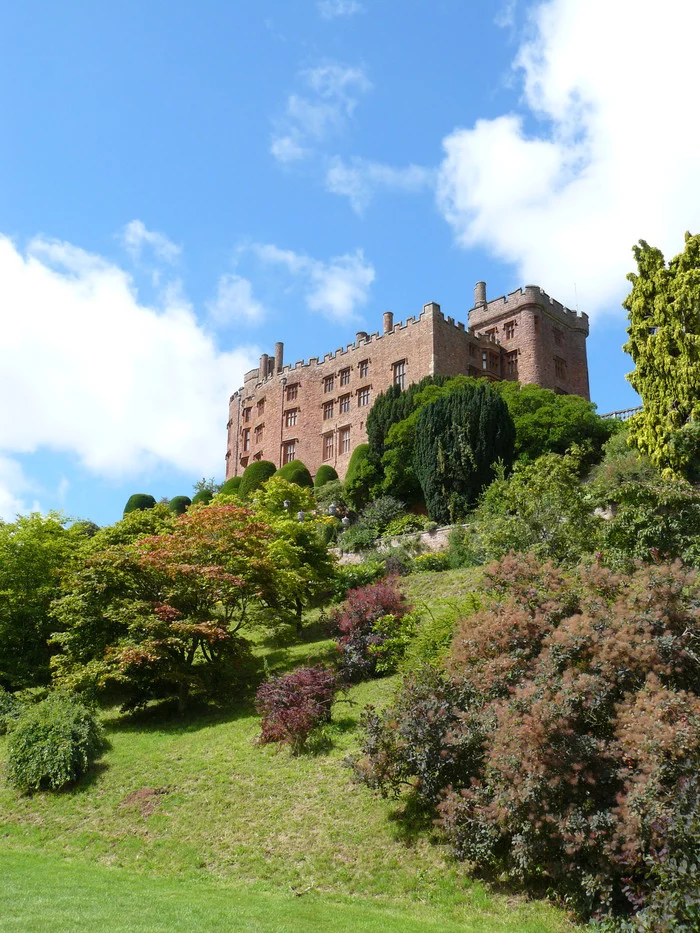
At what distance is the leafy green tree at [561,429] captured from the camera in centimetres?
3347

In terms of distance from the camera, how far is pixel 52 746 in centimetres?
1513

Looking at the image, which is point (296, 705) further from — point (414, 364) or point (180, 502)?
point (180, 502)

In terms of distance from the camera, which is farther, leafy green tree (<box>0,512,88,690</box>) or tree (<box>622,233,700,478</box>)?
leafy green tree (<box>0,512,88,690</box>)

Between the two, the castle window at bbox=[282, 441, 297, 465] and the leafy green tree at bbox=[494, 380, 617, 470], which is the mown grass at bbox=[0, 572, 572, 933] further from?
the castle window at bbox=[282, 441, 297, 465]

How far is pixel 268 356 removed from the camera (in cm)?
5788

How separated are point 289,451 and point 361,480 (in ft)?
45.4

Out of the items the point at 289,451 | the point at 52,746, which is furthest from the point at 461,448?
the point at 289,451

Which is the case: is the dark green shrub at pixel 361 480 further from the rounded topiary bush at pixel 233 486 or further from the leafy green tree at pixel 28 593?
the leafy green tree at pixel 28 593

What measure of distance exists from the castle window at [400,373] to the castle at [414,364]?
33mm

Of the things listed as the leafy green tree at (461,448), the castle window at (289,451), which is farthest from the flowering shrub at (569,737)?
the castle window at (289,451)

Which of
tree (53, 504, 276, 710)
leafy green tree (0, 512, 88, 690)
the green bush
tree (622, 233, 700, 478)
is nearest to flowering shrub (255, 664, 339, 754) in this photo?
tree (53, 504, 276, 710)

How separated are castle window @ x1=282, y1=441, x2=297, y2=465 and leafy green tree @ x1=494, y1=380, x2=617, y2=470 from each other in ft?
59.8

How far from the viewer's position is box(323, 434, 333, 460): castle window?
47562 millimetres

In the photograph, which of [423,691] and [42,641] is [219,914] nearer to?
[423,691]
